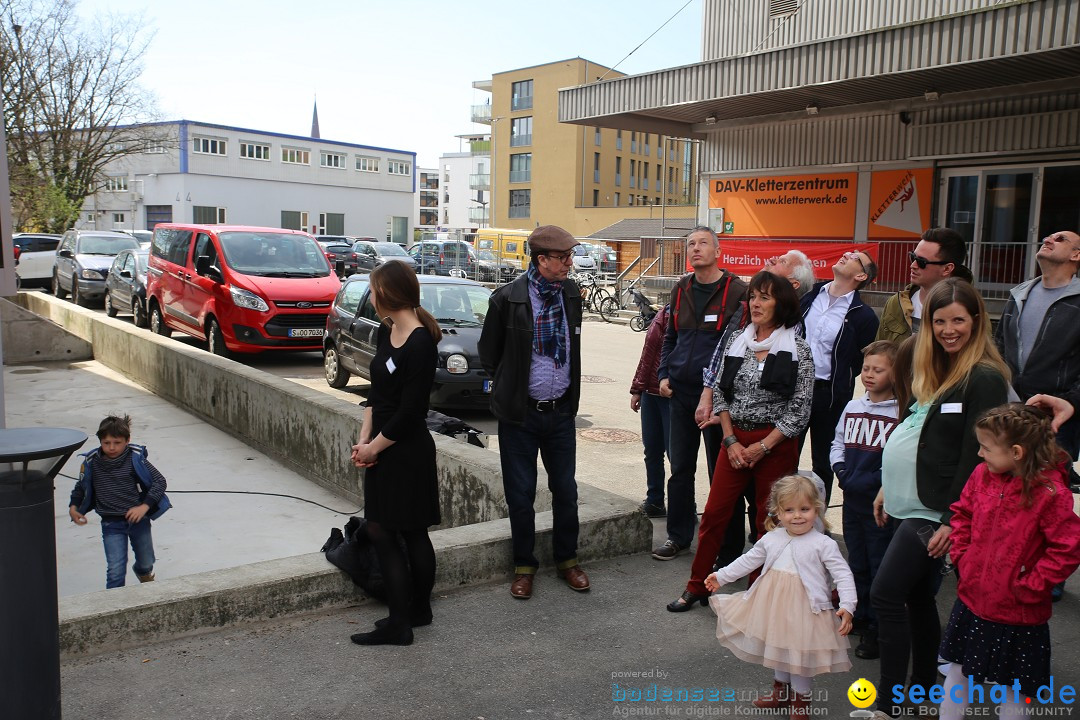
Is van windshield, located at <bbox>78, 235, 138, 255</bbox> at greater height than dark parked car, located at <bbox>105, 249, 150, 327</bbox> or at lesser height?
greater

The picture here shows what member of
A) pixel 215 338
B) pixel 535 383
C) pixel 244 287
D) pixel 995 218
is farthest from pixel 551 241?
pixel 995 218

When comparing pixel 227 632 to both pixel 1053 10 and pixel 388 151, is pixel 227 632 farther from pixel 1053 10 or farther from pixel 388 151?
pixel 388 151

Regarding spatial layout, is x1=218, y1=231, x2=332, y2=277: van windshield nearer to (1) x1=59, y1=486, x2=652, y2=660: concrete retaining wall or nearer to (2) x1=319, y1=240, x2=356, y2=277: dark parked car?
(1) x1=59, y1=486, x2=652, y2=660: concrete retaining wall

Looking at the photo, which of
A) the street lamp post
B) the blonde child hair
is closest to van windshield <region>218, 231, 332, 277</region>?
the street lamp post

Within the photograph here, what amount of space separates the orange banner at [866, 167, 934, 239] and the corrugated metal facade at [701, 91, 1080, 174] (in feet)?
1.09

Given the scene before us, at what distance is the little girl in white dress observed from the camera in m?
3.28

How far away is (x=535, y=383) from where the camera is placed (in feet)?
15.5

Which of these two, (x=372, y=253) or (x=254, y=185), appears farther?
(x=254, y=185)

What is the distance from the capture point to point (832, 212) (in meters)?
18.8

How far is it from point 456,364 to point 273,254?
6.21 meters

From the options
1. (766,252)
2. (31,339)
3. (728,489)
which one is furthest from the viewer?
(766,252)

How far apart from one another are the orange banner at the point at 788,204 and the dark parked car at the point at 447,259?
1459cm

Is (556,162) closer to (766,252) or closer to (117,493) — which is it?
(766,252)

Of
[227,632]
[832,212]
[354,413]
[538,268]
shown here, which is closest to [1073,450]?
[538,268]
